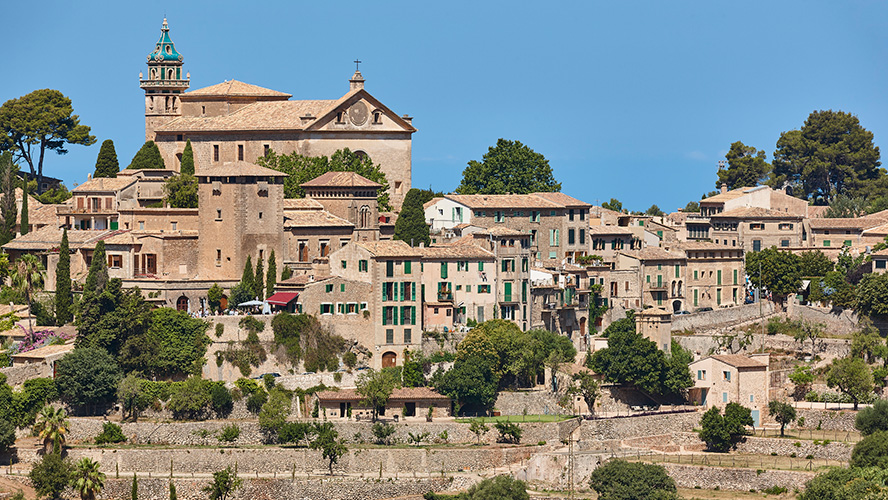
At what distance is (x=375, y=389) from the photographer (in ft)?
285

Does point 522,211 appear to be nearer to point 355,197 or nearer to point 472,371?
point 355,197

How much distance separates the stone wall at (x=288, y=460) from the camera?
8388 cm

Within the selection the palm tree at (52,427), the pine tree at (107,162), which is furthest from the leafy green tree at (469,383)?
the pine tree at (107,162)

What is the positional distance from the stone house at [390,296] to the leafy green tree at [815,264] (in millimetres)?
28760

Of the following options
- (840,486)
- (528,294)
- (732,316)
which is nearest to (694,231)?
(732,316)

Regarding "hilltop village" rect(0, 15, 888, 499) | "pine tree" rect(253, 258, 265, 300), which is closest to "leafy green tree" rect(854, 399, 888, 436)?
"hilltop village" rect(0, 15, 888, 499)

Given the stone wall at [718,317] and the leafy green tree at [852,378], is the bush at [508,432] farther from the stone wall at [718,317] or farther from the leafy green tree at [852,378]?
the stone wall at [718,317]

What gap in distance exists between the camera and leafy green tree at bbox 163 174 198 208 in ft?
327

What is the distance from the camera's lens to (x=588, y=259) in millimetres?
104562

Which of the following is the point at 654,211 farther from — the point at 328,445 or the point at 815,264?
the point at 328,445

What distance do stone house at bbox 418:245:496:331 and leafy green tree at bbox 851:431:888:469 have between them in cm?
2095

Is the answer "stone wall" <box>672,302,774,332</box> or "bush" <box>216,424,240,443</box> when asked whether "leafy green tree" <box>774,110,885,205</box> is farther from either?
"bush" <box>216,424,240,443</box>

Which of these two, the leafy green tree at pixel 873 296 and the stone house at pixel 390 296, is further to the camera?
the leafy green tree at pixel 873 296

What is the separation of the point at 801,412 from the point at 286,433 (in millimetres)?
27319
